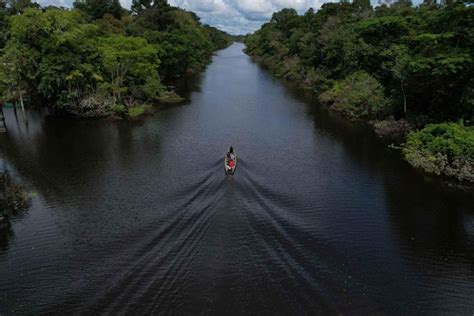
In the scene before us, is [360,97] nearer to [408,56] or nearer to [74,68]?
[408,56]

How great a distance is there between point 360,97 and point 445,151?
18428 millimetres

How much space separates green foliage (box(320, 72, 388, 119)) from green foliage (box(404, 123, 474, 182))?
38.1ft

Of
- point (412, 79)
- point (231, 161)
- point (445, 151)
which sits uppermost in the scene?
point (412, 79)

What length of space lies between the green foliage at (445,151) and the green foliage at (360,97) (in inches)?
457

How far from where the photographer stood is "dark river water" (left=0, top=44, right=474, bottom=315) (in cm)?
1514

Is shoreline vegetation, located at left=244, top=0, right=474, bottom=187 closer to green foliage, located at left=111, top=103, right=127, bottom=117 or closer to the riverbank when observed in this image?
the riverbank

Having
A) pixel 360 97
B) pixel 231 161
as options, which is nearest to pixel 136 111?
pixel 231 161

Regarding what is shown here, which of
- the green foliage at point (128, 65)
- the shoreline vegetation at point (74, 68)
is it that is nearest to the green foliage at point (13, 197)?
the shoreline vegetation at point (74, 68)

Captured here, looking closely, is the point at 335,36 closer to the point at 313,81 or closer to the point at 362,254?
the point at 313,81

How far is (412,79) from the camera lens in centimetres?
3734

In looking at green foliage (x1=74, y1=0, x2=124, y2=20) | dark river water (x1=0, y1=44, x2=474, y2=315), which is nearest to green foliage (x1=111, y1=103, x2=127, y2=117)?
dark river water (x1=0, y1=44, x2=474, y2=315)

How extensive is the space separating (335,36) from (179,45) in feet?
85.3

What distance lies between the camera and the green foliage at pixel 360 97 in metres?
44.0

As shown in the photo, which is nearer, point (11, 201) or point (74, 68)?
point (11, 201)
